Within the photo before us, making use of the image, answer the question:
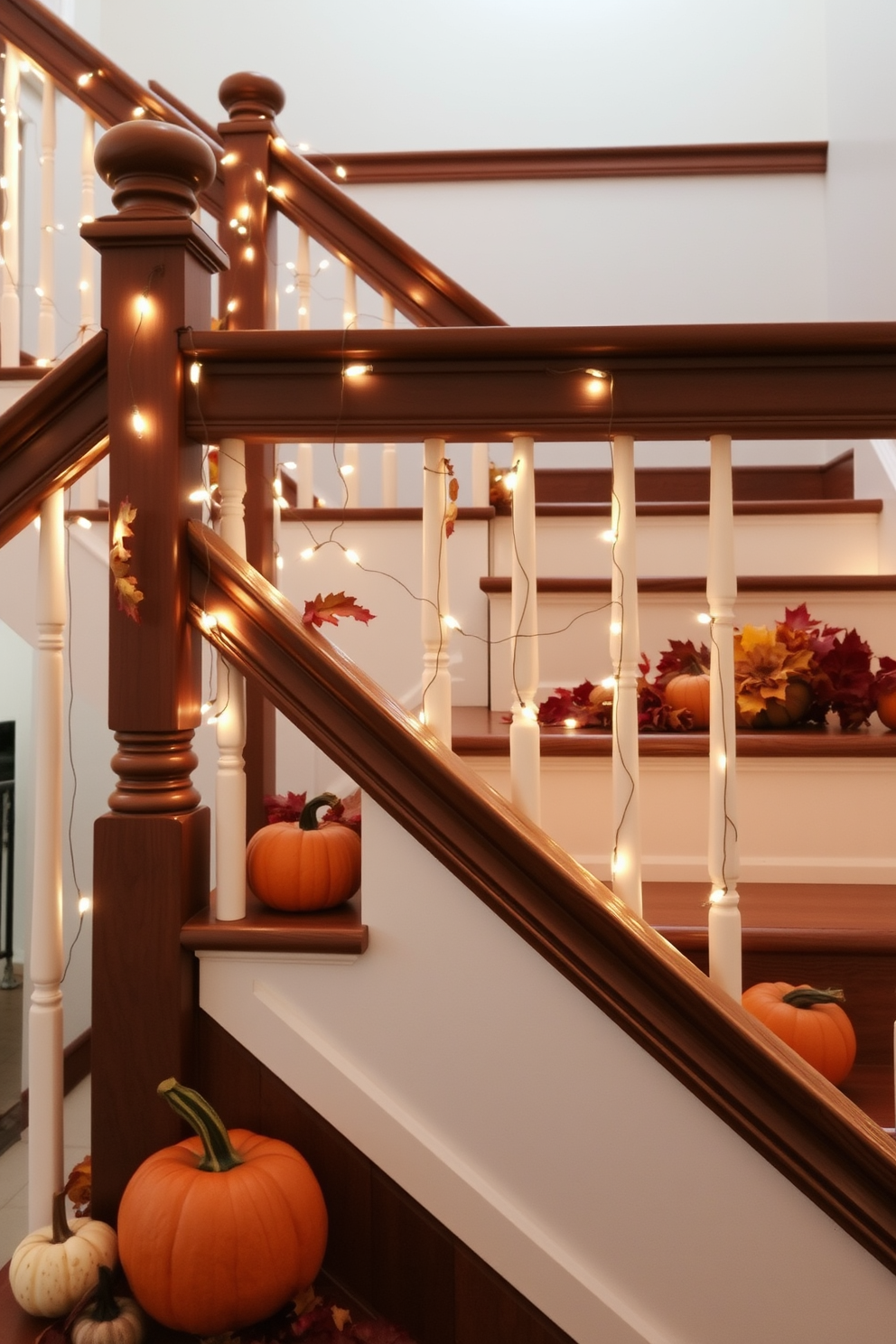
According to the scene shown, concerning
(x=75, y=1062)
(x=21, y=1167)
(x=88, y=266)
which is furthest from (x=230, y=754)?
(x=75, y=1062)

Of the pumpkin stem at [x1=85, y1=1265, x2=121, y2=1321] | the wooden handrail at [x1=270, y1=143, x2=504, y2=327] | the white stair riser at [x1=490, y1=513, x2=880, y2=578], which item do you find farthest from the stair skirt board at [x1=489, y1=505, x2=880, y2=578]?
the pumpkin stem at [x1=85, y1=1265, x2=121, y2=1321]

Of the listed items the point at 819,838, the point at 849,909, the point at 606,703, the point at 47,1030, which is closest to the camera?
the point at 47,1030

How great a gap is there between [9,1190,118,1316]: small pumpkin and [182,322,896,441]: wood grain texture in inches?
29.7

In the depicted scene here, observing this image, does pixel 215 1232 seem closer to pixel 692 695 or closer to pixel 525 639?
pixel 525 639

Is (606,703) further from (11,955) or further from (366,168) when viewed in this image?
(11,955)

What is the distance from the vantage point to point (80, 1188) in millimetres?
1074

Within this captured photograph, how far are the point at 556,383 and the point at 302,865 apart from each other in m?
0.52

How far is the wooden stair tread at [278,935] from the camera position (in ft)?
3.23

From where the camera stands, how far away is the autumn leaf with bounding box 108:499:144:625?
99 cm

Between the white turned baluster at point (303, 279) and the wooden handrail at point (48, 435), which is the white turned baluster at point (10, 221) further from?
the wooden handrail at point (48, 435)

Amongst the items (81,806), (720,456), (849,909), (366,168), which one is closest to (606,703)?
(849,909)

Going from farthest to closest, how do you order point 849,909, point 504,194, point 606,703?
point 504,194
point 606,703
point 849,909

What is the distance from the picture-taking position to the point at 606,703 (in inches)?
62.2

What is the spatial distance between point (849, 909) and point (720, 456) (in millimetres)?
600
